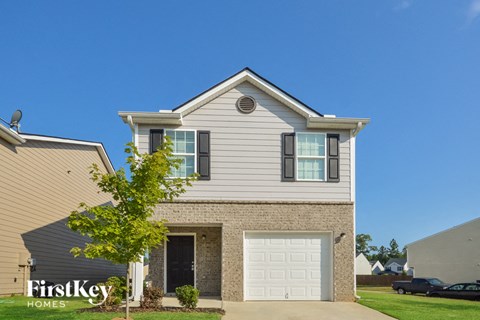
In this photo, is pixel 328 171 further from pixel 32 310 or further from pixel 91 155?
pixel 91 155

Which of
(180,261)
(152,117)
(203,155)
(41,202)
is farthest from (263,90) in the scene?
(41,202)

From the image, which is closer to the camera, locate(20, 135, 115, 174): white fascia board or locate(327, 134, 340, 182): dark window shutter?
locate(327, 134, 340, 182): dark window shutter

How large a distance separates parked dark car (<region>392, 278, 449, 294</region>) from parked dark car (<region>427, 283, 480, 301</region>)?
2.06 ft

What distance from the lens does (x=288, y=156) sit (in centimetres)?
1585

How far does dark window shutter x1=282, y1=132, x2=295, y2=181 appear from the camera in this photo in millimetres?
15750

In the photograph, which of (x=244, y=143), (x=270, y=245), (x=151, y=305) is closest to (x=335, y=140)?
(x=244, y=143)

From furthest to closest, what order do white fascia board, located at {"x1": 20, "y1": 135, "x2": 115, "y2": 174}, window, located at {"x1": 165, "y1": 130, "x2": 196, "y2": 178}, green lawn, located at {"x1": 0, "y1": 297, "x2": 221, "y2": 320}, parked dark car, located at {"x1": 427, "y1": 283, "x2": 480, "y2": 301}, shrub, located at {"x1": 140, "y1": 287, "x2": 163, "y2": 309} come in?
parked dark car, located at {"x1": 427, "y1": 283, "x2": 480, "y2": 301} → white fascia board, located at {"x1": 20, "y1": 135, "x2": 115, "y2": 174} → window, located at {"x1": 165, "y1": 130, "x2": 196, "y2": 178} → shrub, located at {"x1": 140, "y1": 287, "x2": 163, "y2": 309} → green lawn, located at {"x1": 0, "y1": 297, "x2": 221, "y2": 320}

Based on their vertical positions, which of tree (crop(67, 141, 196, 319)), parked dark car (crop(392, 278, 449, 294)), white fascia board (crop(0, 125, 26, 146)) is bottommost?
parked dark car (crop(392, 278, 449, 294))

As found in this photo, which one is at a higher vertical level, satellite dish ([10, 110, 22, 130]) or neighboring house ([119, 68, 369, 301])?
satellite dish ([10, 110, 22, 130])

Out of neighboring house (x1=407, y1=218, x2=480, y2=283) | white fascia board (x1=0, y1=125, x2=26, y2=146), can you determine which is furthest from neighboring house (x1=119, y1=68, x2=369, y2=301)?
neighboring house (x1=407, y1=218, x2=480, y2=283)

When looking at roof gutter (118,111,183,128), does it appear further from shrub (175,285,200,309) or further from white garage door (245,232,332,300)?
shrub (175,285,200,309)

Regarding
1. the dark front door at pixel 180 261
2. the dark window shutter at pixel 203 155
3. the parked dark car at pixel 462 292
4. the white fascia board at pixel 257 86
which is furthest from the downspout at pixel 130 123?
the parked dark car at pixel 462 292

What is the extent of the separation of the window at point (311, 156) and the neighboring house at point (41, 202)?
949 cm

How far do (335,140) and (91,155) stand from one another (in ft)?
40.4
